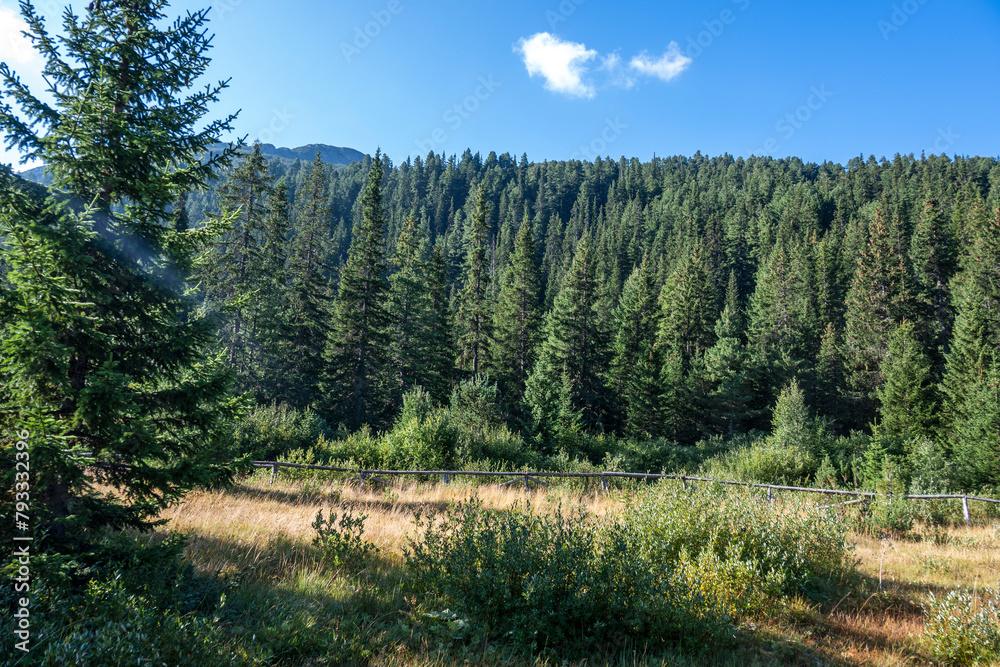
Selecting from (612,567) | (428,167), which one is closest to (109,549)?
(612,567)

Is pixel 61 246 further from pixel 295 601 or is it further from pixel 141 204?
pixel 295 601

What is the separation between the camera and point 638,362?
134ft

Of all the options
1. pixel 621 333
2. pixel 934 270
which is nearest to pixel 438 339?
pixel 621 333

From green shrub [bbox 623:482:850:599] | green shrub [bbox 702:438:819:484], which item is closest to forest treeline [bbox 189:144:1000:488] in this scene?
green shrub [bbox 702:438:819:484]

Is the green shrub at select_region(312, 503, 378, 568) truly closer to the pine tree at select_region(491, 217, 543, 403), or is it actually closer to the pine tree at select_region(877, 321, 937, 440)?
the pine tree at select_region(491, 217, 543, 403)

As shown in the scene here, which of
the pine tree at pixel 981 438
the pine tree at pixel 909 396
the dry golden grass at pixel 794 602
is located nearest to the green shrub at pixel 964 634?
the dry golden grass at pixel 794 602

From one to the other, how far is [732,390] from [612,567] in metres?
37.9

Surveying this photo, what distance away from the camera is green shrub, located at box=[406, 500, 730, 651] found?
4.30 meters

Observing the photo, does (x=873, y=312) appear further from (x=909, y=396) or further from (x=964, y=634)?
(x=964, y=634)

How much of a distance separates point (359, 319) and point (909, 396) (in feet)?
132

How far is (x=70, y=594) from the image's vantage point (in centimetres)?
374

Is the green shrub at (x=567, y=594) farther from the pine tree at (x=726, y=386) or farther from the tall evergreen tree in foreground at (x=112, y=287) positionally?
the pine tree at (x=726, y=386)

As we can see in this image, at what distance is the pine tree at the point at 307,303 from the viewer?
3077 centimetres

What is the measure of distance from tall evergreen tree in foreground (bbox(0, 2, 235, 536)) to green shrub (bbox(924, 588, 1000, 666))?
7.69 m
